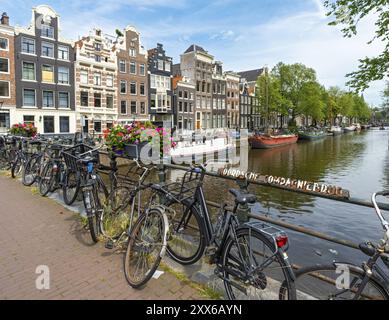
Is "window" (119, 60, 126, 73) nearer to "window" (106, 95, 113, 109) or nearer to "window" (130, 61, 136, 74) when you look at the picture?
"window" (130, 61, 136, 74)

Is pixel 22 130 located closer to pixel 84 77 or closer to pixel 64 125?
pixel 64 125

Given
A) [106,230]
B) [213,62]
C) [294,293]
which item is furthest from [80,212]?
[213,62]

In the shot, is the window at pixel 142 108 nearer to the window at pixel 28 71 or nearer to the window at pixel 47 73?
the window at pixel 47 73

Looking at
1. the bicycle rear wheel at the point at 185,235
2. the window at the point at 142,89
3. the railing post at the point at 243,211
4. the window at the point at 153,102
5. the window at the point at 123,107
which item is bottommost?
the bicycle rear wheel at the point at 185,235

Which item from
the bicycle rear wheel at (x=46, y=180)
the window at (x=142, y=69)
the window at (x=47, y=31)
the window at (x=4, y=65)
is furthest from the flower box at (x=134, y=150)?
the window at (x=142, y=69)

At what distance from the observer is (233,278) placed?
8.45 feet

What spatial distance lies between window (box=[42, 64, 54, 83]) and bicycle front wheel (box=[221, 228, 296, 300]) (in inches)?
1137

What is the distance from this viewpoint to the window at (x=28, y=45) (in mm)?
25031

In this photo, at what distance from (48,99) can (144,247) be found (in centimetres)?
2812

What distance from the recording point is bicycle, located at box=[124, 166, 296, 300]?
2211 millimetres

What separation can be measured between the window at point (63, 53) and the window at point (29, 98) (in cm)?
447

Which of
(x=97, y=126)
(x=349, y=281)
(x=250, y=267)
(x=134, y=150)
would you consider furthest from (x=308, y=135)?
(x=349, y=281)
